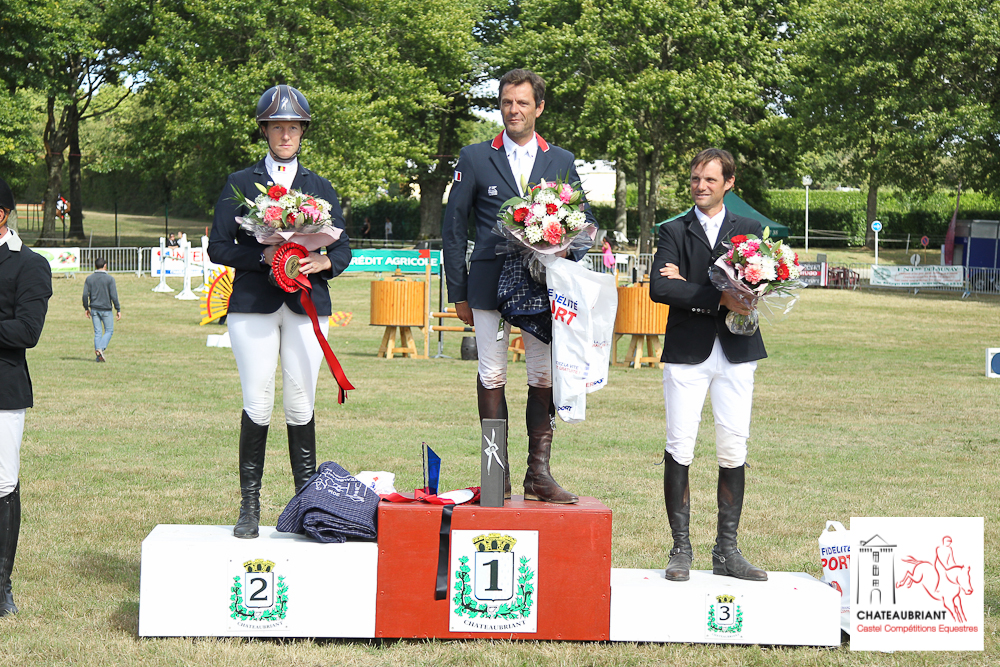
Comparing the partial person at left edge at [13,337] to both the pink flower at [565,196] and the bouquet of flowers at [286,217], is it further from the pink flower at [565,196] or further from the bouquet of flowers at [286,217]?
the pink flower at [565,196]

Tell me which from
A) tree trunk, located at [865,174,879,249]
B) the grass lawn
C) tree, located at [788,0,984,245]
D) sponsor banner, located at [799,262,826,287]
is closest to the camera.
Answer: the grass lawn

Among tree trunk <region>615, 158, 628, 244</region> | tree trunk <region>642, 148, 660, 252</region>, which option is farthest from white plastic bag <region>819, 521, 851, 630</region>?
tree trunk <region>615, 158, 628, 244</region>

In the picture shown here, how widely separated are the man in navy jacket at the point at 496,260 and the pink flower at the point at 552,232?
42 centimetres

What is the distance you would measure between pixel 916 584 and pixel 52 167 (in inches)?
1646

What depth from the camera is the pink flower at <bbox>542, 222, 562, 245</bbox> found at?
443cm

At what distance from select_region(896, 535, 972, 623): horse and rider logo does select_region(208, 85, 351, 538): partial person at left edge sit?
9.14 ft

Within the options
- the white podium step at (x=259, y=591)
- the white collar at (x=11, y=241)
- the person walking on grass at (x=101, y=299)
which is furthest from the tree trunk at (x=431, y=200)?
the white podium step at (x=259, y=591)

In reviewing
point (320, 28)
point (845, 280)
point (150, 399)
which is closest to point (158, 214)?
point (320, 28)

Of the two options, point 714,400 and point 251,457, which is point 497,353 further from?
point 251,457

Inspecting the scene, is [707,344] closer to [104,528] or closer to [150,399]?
[104,528]

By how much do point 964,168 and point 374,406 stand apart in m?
27.7

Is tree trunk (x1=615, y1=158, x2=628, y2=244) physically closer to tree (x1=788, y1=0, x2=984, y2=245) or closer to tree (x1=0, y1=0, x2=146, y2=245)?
tree (x1=788, y1=0, x2=984, y2=245)

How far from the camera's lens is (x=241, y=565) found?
4449 mm

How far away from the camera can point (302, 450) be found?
507 cm
